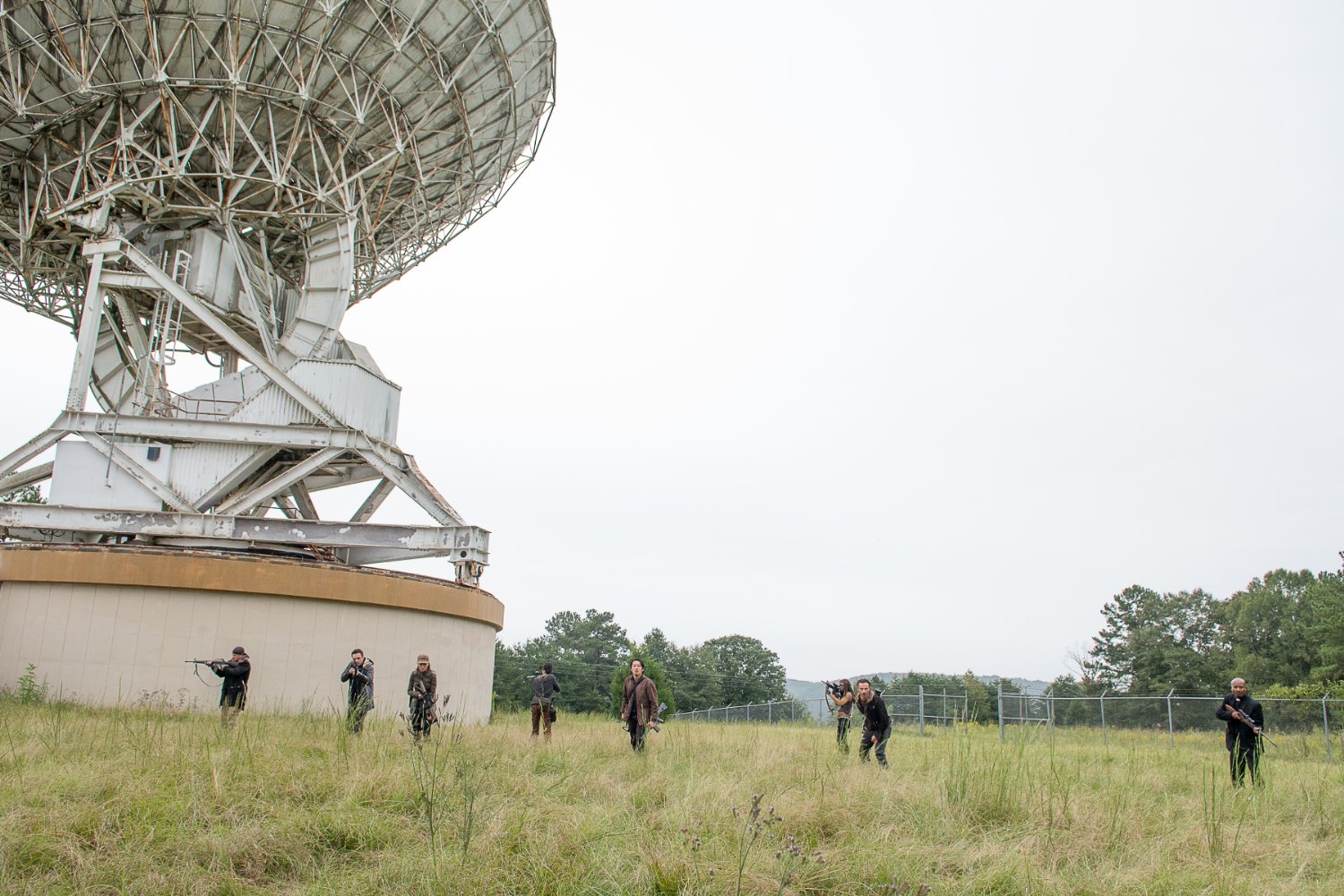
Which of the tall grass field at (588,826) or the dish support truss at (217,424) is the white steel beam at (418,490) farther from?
the tall grass field at (588,826)

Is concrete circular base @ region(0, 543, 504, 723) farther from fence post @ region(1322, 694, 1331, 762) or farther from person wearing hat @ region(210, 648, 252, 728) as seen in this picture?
fence post @ region(1322, 694, 1331, 762)

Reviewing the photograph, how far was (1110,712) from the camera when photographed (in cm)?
2766

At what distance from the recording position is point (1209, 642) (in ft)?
262

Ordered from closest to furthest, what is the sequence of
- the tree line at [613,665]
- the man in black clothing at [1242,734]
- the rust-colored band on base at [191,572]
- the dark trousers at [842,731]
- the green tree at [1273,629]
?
the man in black clothing at [1242,734] < the dark trousers at [842,731] < the rust-colored band on base at [191,572] < the green tree at [1273,629] < the tree line at [613,665]

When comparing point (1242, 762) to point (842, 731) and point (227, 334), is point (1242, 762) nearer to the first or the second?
point (842, 731)

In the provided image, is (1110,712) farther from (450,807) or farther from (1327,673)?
(1327,673)

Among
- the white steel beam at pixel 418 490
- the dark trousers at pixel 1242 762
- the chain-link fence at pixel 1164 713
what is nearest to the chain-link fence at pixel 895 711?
the chain-link fence at pixel 1164 713

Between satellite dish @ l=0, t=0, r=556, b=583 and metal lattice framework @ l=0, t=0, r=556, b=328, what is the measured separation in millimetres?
52

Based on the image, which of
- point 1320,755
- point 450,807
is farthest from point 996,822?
point 1320,755

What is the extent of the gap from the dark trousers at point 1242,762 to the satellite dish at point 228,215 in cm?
1424

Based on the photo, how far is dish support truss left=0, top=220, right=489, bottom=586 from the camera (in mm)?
20000

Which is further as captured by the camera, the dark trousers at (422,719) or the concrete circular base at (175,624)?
the concrete circular base at (175,624)

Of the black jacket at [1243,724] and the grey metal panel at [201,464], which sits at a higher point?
the grey metal panel at [201,464]

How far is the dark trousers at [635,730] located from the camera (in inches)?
496
